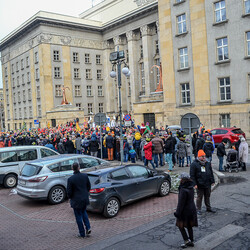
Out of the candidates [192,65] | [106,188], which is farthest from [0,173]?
[192,65]

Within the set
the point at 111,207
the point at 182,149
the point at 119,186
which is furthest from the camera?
the point at 182,149

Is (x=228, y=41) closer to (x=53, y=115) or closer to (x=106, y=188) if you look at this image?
(x=106, y=188)

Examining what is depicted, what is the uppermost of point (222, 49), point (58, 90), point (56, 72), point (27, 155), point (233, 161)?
point (56, 72)

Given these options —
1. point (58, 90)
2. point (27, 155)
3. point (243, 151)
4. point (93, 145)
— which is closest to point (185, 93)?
point (93, 145)

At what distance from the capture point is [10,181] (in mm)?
14625

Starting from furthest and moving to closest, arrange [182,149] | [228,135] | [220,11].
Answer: [220,11]
[228,135]
[182,149]

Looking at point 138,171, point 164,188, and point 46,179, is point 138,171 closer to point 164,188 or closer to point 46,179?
point 164,188

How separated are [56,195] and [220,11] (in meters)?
23.7

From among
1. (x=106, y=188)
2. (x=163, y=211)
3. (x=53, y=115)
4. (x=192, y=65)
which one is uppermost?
(x=192, y=65)

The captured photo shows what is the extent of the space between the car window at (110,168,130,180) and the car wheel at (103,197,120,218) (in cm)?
68

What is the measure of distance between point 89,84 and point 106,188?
A: 159 feet

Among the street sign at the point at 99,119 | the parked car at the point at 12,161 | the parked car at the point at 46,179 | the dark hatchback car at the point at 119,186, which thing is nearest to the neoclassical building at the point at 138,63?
the street sign at the point at 99,119

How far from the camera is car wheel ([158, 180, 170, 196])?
441 inches

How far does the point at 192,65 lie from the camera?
30.2 m
